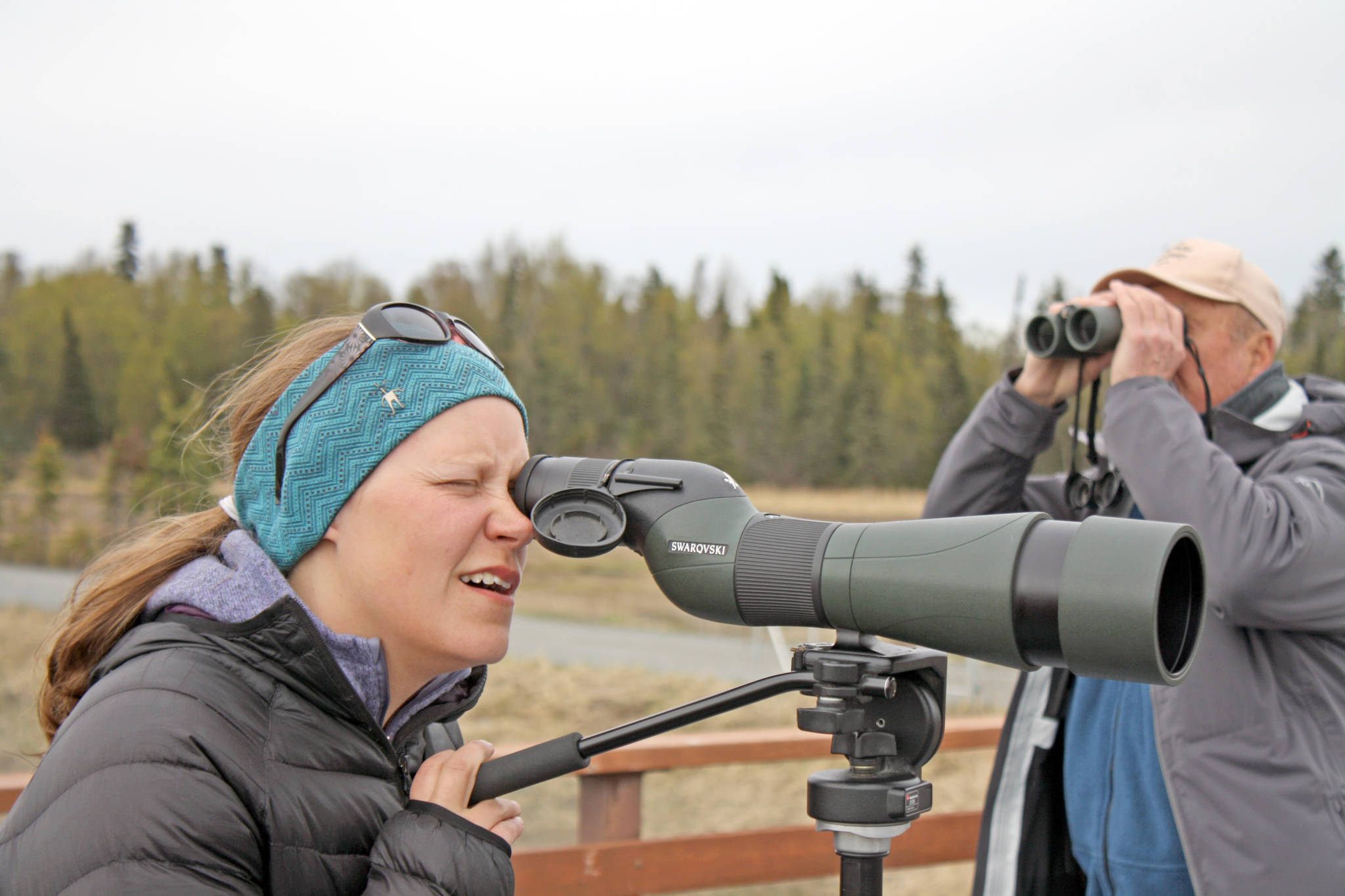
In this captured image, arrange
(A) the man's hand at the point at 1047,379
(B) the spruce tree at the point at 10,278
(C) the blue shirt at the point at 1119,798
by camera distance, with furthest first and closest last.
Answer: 1. (B) the spruce tree at the point at 10,278
2. (A) the man's hand at the point at 1047,379
3. (C) the blue shirt at the point at 1119,798

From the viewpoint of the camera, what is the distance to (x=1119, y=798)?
1.80 metres

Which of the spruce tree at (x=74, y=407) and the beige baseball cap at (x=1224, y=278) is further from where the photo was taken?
the spruce tree at (x=74, y=407)

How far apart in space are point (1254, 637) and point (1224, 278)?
72 centimetres

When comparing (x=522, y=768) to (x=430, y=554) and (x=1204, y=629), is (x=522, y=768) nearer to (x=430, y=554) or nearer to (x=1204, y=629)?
(x=430, y=554)

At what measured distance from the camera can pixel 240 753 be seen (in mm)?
976

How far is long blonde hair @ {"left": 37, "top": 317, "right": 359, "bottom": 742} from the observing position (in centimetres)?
114

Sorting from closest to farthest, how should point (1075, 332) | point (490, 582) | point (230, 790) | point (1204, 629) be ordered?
point (230, 790) → point (490, 582) → point (1204, 629) → point (1075, 332)

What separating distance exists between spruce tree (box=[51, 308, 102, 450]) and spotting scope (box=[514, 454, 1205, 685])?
2986 centimetres

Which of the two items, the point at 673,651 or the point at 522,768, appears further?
the point at 673,651

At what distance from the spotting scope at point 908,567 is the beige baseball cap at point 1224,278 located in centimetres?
112

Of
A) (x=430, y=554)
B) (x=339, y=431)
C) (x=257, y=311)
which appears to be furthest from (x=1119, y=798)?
(x=257, y=311)

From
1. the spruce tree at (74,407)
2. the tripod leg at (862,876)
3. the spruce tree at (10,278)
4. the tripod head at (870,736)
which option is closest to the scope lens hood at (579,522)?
the tripod head at (870,736)

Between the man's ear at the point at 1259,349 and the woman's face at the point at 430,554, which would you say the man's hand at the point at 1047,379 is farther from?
the woman's face at the point at 430,554

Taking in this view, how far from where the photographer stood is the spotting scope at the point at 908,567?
0.96 meters
